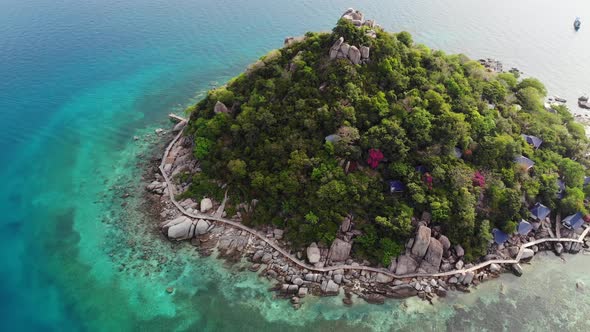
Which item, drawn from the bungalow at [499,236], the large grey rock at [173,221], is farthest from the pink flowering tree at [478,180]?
the large grey rock at [173,221]

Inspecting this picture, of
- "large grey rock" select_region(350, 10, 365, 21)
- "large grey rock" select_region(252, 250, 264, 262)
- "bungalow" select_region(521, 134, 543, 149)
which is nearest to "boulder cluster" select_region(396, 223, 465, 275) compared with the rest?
"large grey rock" select_region(252, 250, 264, 262)

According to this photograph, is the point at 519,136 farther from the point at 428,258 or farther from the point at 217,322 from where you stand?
the point at 217,322

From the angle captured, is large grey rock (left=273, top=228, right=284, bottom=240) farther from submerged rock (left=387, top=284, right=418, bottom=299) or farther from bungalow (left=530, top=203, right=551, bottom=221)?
bungalow (left=530, top=203, right=551, bottom=221)

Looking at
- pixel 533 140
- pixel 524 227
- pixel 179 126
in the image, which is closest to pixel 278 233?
pixel 179 126

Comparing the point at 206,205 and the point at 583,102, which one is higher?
the point at 583,102

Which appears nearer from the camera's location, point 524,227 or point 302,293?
point 302,293

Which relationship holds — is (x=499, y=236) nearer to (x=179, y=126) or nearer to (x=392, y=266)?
(x=392, y=266)

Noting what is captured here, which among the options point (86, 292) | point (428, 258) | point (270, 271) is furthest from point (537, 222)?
point (86, 292)
